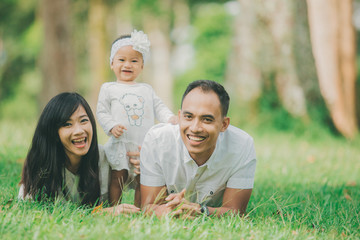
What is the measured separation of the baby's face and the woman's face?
0.54m

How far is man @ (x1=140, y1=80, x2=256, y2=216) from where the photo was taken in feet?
10.5

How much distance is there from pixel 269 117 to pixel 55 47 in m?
5.56

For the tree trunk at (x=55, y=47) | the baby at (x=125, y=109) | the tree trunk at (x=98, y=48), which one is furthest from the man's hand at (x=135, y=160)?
the tree trunk at (x=98, y=48)

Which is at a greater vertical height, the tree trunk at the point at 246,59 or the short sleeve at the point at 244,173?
the tree trunk at the point at 246,59

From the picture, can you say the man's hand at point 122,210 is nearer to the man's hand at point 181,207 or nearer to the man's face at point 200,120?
the man's hand at point 181,207

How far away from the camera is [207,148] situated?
3.24m

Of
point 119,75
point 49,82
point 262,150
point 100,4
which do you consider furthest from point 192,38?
point 119,75

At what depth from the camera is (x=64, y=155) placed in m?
3.51

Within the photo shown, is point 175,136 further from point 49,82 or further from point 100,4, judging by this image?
point 100,4

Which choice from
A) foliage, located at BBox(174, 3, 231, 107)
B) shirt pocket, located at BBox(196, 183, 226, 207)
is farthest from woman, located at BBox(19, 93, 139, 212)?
foliage, located at BBox(174, 3, 231, 107)

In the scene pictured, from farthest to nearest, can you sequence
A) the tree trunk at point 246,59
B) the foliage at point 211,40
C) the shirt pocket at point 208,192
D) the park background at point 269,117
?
1. the foliage at point 211,40
2. the tree trunk at point 246,59
3. the shirt pocket at point 208,192
4. the park background at point 269,117

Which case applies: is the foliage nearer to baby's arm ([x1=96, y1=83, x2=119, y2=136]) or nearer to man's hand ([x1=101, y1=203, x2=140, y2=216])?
baby's arm ([x1=96, y1=83, x2=119, y2=136])

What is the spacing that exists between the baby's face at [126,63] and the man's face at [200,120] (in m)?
0.75

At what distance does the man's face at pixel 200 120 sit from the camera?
10.3 feet
